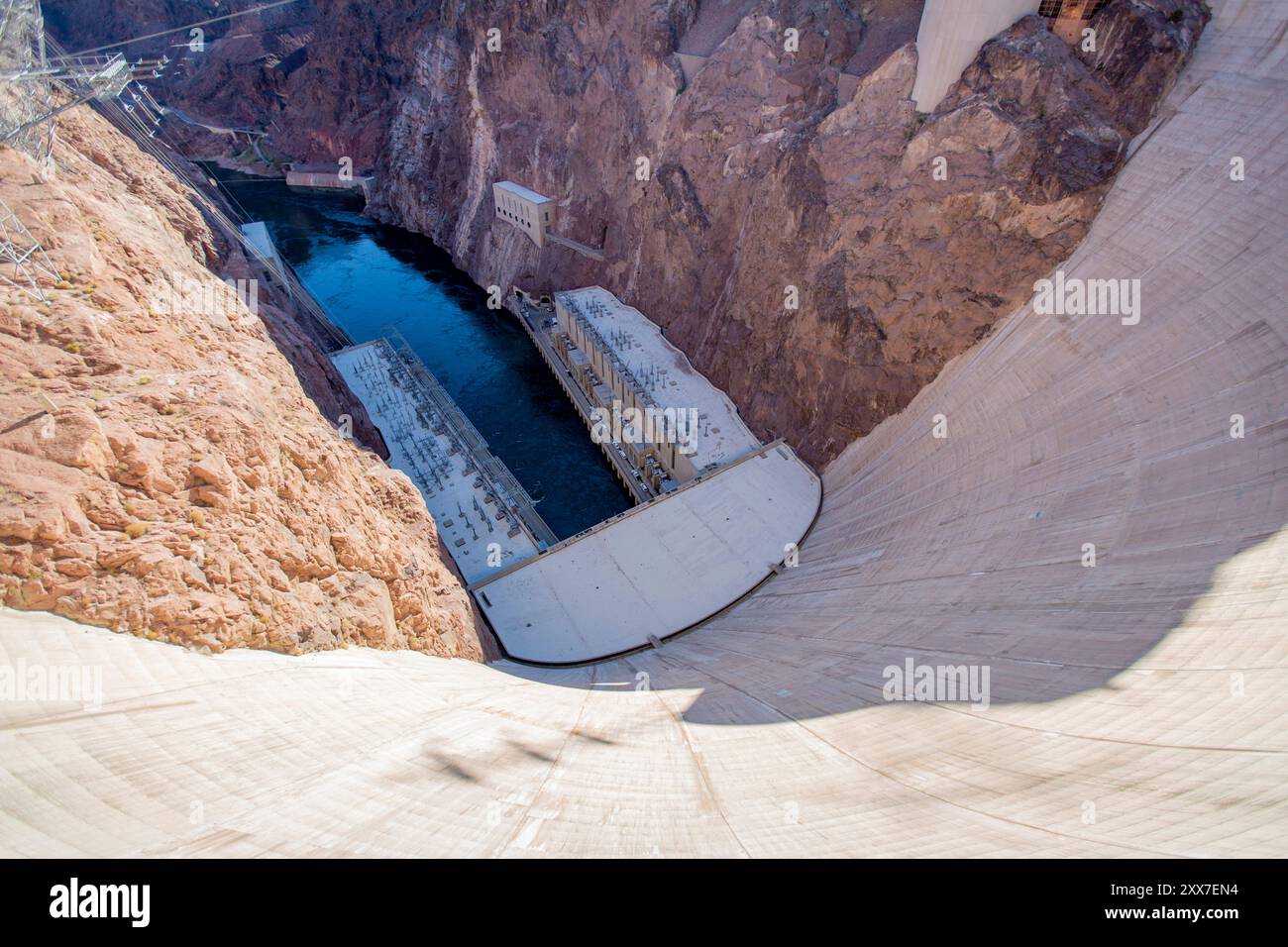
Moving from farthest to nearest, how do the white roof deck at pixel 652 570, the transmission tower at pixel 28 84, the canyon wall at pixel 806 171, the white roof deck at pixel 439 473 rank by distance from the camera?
the white roof deck at pixel 439 473
the canyon wall at pixel 806 171
the white roof deck at pixel 652 570
the transmission tower at pixel 28 84

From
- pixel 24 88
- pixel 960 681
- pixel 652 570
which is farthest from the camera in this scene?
pixel 652 570

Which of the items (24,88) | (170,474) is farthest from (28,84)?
(170,474)

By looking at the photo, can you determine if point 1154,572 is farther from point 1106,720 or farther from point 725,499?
point 725,499

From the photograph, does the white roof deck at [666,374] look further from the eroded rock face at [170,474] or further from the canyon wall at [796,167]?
the eroded rock face at [170,474]

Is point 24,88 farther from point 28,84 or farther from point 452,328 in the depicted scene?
point 452,328

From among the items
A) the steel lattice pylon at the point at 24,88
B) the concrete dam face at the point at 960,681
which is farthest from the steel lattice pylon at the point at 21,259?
the concrete dam face at the point at 960,681

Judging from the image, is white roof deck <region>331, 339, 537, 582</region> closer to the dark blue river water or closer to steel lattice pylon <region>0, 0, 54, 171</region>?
the dark blue river water
